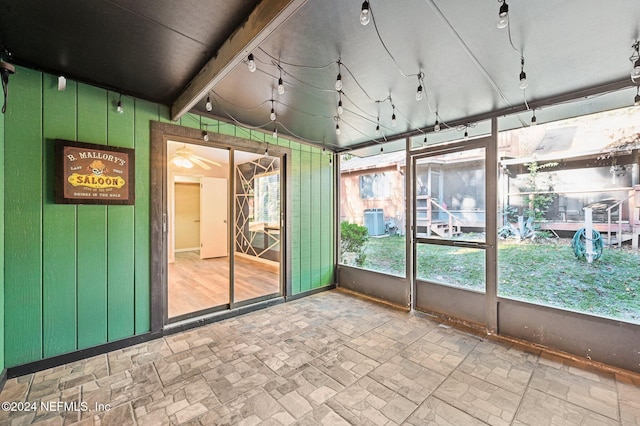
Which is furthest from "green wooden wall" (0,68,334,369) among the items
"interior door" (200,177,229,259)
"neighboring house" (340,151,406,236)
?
"interior door" (200,177,229,259)

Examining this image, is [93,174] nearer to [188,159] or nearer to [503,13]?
[503,13]

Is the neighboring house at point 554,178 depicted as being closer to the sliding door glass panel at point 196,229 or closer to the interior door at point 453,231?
the interior door at point 453,231

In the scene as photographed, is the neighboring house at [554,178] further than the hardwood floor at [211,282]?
No

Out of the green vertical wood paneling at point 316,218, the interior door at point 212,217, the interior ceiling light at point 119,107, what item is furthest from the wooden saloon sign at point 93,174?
the interior door at point 212,217

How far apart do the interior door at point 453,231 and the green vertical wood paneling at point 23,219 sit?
398 centimetres

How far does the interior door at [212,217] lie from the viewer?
692 centimetres

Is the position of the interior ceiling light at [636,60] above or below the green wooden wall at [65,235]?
above

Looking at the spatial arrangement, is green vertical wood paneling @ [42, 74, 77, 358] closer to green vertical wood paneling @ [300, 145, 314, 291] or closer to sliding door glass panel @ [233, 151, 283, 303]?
sliding door glass panel @ [233, 151, 283, 303]

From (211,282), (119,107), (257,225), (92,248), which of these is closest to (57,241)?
(92,248)

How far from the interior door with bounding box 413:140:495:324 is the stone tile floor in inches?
21.8

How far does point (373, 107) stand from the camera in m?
2.95

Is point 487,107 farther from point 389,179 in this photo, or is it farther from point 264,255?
point 264,255

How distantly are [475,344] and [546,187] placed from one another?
5.94ft

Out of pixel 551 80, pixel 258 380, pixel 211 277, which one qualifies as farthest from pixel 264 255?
pixel 551 80
